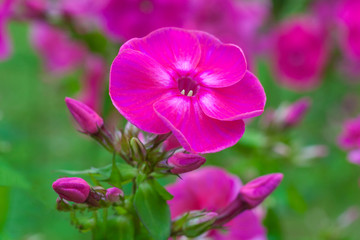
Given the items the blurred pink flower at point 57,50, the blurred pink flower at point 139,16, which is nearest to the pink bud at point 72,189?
the blurred pink flower at point 139,16

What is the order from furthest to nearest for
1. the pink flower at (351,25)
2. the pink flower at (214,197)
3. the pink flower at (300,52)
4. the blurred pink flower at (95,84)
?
the pink flower at (300,52), the pink flower at (351,25), the blurred pink flower at (95,84), the pink flower at (214,197)

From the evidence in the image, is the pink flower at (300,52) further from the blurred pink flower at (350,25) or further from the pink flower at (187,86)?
the pink flower at (187,86)

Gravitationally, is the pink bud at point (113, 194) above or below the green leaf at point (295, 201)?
above

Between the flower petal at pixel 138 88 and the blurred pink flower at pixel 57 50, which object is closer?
the flower petal at pixel 138 88

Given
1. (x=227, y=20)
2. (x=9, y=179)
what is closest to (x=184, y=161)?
(x=9, y=179)

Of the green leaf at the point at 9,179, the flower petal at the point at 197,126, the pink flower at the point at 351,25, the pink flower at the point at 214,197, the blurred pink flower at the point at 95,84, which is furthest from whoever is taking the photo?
the pink flower at the point at 351,25

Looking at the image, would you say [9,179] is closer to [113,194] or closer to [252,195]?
[113,194]

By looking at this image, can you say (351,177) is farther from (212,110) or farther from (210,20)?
(212,110)

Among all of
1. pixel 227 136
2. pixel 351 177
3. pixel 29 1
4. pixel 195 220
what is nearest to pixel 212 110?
pixel 227 136

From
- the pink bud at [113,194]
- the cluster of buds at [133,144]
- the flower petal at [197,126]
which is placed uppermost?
the flower petal at [197,126]
